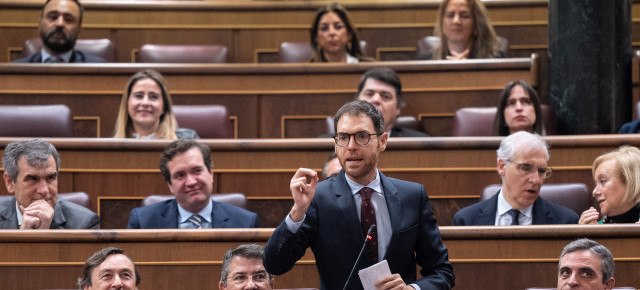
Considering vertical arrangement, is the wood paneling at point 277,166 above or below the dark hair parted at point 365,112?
below

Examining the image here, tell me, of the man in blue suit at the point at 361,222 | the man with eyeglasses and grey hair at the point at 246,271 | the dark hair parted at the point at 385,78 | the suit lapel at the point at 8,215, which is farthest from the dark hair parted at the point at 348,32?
the man in blue suit at the point at 361,222

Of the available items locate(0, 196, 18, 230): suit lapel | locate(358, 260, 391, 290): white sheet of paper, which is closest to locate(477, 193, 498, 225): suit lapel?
locate(358, 260, 391, 290): white sheet of paper

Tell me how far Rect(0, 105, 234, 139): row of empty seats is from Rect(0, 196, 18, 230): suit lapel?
0.40 m

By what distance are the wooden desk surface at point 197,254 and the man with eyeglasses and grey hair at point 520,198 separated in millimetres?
148

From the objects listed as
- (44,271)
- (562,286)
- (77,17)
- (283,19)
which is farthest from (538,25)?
(44,271)

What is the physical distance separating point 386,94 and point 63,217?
74cm

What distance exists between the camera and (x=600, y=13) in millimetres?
2115

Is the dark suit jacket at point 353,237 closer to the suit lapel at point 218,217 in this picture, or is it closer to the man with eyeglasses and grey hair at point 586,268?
the man with eyeglasses and grey hair at point 586,268

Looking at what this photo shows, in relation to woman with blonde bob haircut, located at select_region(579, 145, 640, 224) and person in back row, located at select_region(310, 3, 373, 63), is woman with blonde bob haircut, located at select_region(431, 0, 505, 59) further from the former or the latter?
woman with blonde bob haircut, located at select_region(579, 145, 640, 224)

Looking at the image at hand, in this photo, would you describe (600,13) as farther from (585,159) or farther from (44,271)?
(44,271)

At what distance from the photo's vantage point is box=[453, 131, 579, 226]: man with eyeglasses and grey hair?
160 centimetres

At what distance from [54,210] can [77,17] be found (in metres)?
0.88

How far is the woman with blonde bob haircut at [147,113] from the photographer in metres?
1.98

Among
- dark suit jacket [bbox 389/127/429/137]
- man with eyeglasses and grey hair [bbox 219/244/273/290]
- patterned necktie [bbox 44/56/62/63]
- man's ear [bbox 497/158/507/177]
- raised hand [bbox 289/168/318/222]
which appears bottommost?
man with eyeglasses and grey hair [bbox 219/244/273/290]
